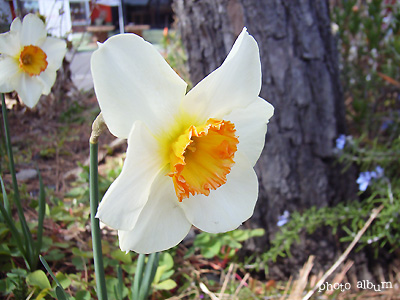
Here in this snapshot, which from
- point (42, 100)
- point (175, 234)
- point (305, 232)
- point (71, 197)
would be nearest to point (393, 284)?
point (305, 232)

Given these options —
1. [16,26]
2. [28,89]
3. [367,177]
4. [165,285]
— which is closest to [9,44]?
[16,26]

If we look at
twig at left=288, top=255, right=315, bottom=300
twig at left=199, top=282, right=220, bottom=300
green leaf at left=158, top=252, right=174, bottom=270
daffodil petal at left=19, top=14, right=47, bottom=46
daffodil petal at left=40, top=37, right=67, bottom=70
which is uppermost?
daffodil petal at left=19, top=14, right=47, bottom=46

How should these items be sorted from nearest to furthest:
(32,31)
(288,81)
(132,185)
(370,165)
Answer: (132,185)
(32,31)
(288,81)
(370,165)

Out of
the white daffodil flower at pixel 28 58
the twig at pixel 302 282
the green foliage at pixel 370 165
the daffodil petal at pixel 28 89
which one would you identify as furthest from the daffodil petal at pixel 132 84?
the green foliage at pixel 370 165

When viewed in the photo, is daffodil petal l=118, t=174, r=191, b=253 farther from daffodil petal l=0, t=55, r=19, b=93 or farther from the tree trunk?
the tree trunk

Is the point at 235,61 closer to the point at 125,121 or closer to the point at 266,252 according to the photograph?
the point at 125,121

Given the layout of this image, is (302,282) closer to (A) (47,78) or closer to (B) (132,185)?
(B) (132,185)

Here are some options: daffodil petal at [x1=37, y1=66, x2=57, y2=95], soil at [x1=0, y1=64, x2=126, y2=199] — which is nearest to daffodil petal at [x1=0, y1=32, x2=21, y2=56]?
daffodil petal at [x1=37, y1=66, x2=57, y2=95]

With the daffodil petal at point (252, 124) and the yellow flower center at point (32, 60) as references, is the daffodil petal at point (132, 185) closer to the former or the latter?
the daffodil petal at point (252, 124)
